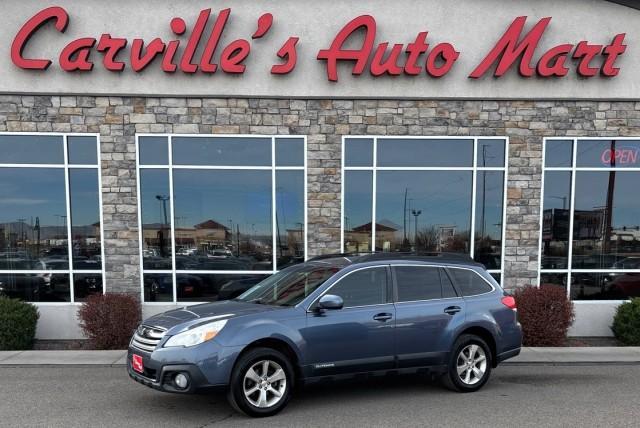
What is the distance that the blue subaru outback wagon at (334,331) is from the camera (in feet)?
15.4

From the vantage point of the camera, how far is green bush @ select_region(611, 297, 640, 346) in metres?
8.46

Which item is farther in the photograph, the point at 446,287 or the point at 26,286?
the point at 26,286

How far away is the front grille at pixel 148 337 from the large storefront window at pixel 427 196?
508 centimetres

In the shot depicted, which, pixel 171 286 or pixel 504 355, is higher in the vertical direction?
pixel 171 286

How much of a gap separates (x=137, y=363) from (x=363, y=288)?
257 cm

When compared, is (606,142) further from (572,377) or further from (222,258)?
(222,258)

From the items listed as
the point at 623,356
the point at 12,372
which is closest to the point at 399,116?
the point at 623,356

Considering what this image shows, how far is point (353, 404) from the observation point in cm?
525

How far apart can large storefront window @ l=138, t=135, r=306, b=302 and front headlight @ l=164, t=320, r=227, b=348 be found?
4.69m

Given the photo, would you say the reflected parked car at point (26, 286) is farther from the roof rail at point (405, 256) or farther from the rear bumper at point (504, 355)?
the rear bumper at point (504, 355)

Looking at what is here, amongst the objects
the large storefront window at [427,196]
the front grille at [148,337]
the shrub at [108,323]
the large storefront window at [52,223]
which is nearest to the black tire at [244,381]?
the front grille at [148,337]

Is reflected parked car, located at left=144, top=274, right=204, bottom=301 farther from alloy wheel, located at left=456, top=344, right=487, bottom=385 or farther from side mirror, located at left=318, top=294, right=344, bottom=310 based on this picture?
alloy wheel, located at left=456, top=344, right=487, bottom=385

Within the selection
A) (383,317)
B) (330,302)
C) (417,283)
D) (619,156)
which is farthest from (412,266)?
(619,156)

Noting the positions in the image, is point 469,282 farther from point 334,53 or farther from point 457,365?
point 334,53
